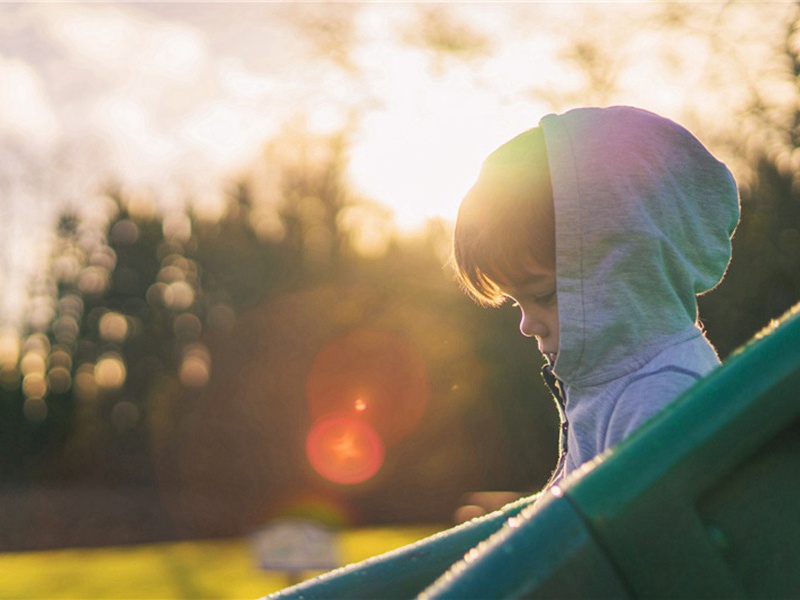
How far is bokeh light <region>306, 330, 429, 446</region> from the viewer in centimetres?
1423

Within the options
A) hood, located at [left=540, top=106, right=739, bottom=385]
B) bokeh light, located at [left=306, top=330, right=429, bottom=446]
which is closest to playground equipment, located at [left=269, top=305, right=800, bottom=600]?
hood, located at [left=540, top=106, right=739, bottom=385]

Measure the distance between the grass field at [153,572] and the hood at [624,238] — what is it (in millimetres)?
3309

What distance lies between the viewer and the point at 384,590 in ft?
4.78

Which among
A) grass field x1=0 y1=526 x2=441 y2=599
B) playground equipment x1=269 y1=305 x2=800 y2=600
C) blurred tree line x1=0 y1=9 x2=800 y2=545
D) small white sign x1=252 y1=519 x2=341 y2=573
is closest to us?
playground equipment x1=269 y1=305 x2=800 y2=600

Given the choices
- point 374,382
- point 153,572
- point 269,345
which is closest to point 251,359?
point 269,345

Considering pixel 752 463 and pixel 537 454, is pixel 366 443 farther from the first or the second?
pixel 752 463

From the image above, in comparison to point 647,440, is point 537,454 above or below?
below

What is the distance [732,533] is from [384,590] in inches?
27.0

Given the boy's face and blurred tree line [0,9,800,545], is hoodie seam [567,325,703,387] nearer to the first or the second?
the boy's face

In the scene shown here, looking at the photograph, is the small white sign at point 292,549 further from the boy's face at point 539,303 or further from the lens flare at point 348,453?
the lens flare at point 348,453

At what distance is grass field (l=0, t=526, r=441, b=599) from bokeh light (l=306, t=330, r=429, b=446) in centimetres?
292

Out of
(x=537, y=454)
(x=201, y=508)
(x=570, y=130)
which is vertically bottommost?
(x=201, y=508)

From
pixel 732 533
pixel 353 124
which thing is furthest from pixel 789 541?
pixel 353 124

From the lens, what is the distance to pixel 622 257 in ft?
4.91
